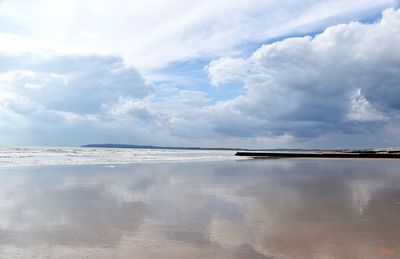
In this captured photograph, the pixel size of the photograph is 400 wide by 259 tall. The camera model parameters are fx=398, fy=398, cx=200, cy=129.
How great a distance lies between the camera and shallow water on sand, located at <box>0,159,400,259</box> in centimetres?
945

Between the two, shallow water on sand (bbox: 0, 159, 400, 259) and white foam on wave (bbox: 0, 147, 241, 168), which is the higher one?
white foam on wave (bbox: 0, 147, 241, 168)

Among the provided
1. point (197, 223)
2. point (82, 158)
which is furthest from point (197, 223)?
point (82, 158)

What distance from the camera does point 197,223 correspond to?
41.4ft

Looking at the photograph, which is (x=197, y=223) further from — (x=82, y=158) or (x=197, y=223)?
(x=82, y=158)

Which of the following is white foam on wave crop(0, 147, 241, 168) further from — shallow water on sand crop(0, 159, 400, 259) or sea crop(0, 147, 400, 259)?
shallow water on sand crop(0, 159, 400, 259)

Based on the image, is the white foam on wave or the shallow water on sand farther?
the white foam on wave

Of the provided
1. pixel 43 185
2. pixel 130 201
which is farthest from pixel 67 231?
pixel 43 185

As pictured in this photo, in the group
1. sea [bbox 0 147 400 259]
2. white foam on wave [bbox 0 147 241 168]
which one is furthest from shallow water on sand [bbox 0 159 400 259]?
white foam on wave [bbox 0 147 241 168]

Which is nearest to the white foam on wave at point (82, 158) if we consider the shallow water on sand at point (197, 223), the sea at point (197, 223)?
the sea at point (197, 223)

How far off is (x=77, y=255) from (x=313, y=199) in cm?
1224

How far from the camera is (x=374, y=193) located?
20141 mm

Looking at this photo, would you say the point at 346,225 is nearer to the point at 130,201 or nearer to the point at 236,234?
the point at 236,234

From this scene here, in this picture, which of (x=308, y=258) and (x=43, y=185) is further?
(x=43, y=185)

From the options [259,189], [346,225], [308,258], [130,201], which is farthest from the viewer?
[259,189]
